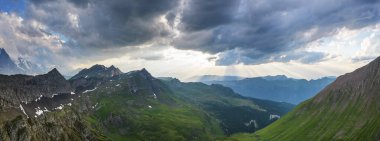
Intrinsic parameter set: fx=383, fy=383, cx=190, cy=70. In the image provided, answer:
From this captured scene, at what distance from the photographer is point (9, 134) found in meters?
198

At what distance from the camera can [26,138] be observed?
198375 mm

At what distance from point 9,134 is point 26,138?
343 inches

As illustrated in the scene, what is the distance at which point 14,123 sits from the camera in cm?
19988

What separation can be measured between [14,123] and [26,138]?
33.9 feet

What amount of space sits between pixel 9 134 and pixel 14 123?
603 centimetres
